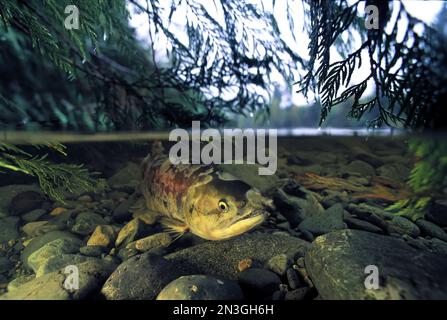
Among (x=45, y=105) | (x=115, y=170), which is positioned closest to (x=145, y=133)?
(x=115, y=170)

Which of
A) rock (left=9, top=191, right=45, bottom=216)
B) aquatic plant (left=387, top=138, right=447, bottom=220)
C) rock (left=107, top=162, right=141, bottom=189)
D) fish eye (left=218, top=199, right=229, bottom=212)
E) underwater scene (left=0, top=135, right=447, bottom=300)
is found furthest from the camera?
rock (left=107, top=162, right=141, bottom=189)

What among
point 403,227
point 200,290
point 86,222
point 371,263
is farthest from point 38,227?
point 403,227

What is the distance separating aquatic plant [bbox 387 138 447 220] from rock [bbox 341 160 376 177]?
5.52ft

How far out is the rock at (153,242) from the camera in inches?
144

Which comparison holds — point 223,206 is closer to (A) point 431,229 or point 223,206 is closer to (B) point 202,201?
(B) point 202,201

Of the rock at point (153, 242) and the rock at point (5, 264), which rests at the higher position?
the rock at point (153, 242)

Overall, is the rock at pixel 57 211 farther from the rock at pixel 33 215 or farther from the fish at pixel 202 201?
the fish at pixel 202 201

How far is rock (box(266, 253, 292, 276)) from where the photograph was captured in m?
2.93

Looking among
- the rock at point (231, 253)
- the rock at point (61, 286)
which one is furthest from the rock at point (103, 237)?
the rock at point (231, 253)

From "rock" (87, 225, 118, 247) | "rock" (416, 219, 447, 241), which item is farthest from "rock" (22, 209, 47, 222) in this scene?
"rock" (416, 219, 447, 241)

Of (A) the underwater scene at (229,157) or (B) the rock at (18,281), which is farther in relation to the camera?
(B) the rock at (18,281)

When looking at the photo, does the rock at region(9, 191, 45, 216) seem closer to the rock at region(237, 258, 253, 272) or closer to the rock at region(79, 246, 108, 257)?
the rock at region(79, 246, 108, 257)

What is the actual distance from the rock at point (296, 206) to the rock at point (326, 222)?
0.32 ft

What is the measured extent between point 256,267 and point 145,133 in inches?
149
